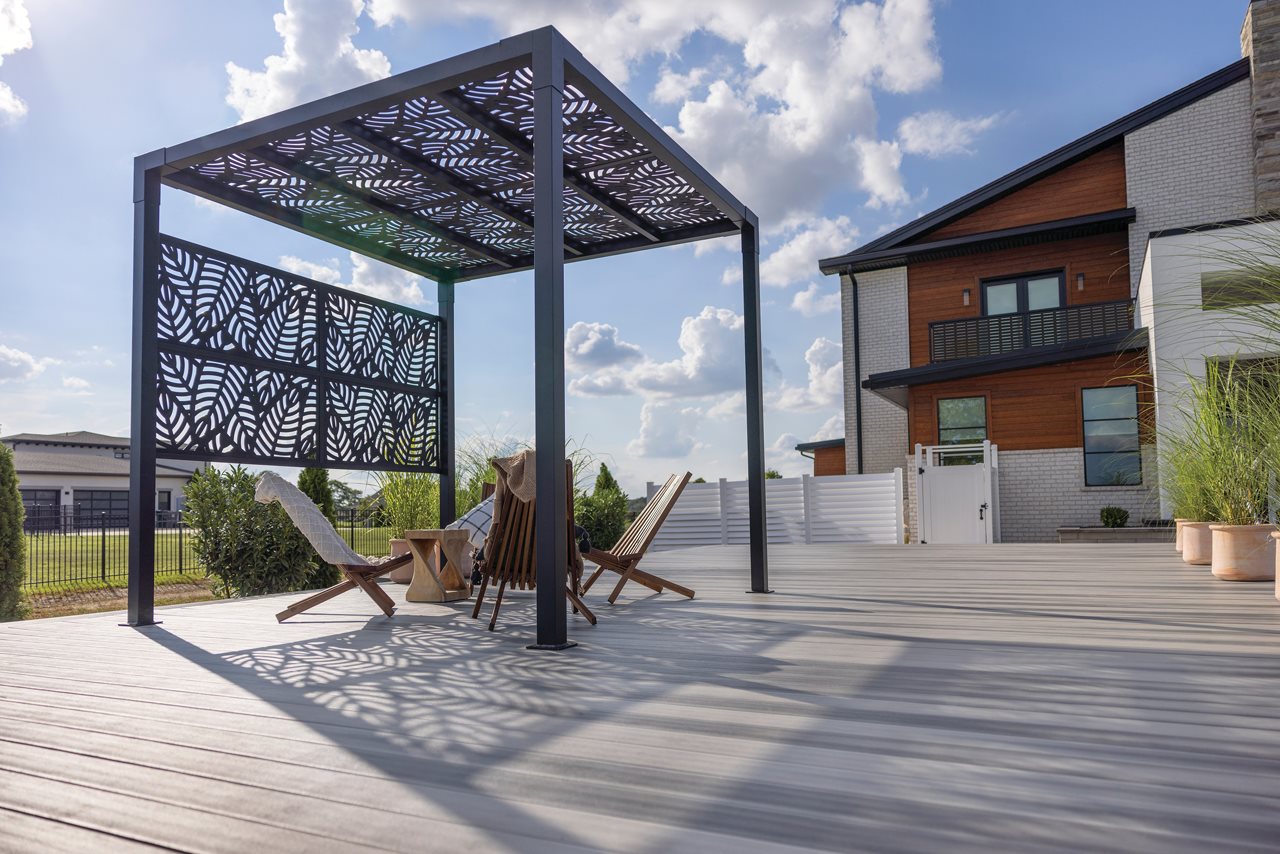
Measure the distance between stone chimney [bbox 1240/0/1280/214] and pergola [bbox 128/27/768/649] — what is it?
500 inches

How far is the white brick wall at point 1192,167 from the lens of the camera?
14781 millimetres

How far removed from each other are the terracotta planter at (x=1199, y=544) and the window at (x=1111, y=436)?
7.28 m

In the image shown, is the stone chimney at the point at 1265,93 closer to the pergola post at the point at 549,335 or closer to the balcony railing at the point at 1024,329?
the balcony railing at the point at 1024,329

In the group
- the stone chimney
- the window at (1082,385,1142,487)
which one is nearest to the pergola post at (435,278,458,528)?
the window at (1082,385,1142,487)

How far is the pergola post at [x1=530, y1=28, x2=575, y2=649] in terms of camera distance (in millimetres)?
3865

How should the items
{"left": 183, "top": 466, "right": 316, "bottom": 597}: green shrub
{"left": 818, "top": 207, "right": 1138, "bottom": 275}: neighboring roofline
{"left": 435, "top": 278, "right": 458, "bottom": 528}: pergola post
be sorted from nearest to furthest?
{"left": 435, "top": 278, "right": 458, "bottom": 528}: pergola post < {"left": 183, "top": 466, "right": 316, "bottom": 597}: green shrub < {"left": 818, "top": 207, "right": 1138, "bottom": 275}: neighboring roofline

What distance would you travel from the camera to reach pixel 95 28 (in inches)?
329

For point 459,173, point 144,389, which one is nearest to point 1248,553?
point 459,173

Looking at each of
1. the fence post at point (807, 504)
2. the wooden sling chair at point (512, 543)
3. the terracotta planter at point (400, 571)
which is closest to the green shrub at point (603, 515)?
the fence post at point (807, 504)

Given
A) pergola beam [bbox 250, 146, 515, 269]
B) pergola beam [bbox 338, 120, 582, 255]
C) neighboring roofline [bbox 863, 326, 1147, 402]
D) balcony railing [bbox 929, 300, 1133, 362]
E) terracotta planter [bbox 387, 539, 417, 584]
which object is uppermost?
balcony railing [bbox 929, 300, 1133, 362]

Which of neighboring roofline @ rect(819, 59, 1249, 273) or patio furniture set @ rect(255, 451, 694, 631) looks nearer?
patio furniture set @ rect(255, 451, 694, 631)

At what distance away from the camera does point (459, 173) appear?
607 cm

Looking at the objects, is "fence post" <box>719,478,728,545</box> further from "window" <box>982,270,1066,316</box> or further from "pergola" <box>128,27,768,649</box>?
"window" <box>982,270,1066,316</box>

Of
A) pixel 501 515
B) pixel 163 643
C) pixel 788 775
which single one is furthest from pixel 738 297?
pixel 788 775
